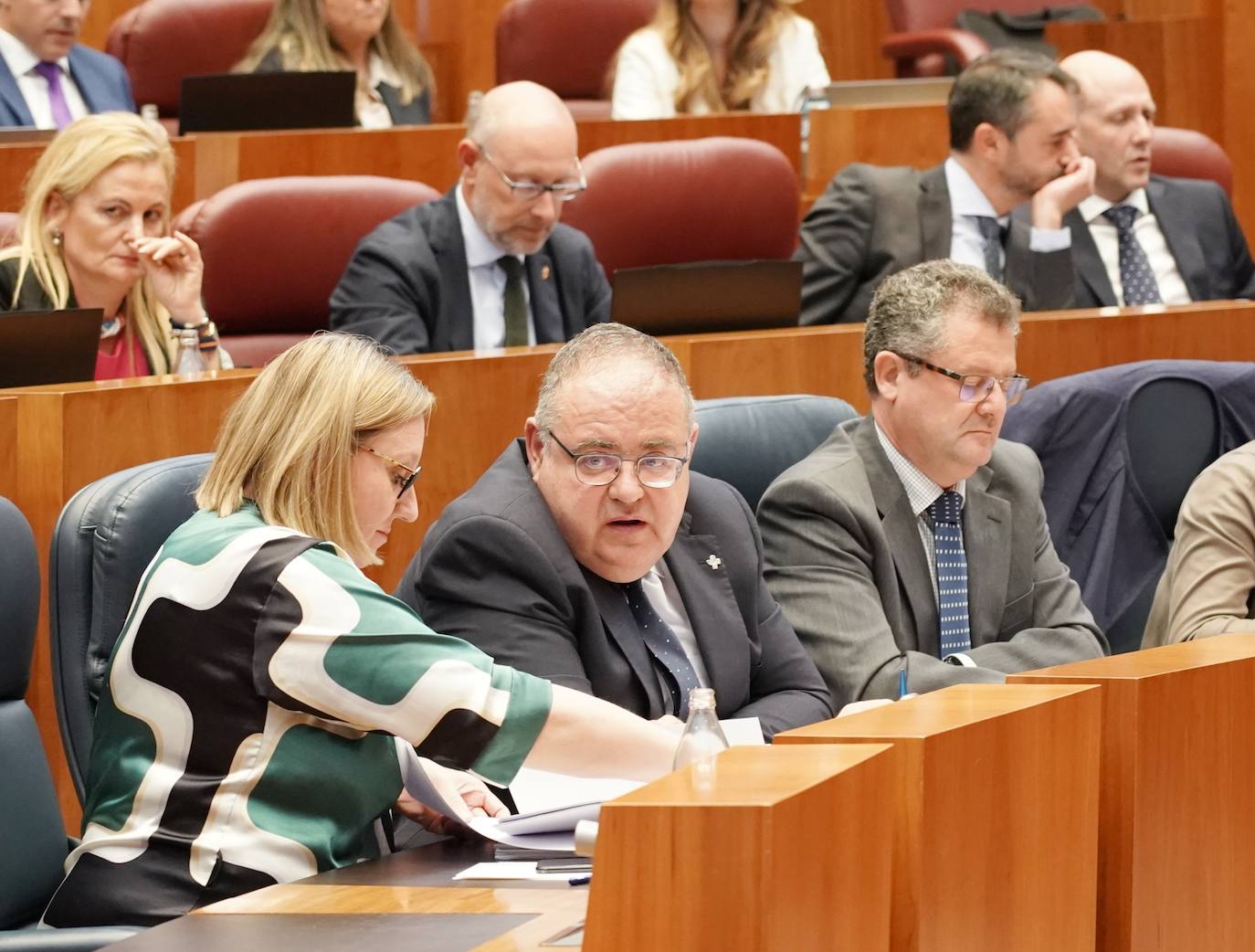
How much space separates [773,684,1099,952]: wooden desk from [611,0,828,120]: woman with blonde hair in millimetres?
2861

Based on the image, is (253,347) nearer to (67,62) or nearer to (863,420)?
(67,62)

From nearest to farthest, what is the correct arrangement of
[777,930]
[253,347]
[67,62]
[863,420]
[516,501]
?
[777,930]
[516,501]
[863,420]
[253,347]
[67,62]

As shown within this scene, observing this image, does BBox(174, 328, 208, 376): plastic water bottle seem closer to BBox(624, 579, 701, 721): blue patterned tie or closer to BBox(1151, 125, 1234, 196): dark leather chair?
BBox(624, 579, 701, 721): blue patterned tie

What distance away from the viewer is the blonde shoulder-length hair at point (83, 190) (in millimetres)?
2801

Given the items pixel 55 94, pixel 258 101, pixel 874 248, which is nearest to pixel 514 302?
pixel 874 248

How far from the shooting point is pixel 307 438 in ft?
5.48

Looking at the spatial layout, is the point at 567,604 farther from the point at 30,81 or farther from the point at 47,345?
the point at 30,81

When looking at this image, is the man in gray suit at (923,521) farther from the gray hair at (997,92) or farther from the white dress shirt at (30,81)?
the white dress shirt at (30,81)

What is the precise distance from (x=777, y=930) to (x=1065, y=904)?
0.48m

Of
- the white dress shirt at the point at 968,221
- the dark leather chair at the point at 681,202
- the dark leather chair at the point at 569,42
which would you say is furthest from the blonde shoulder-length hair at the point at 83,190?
the dark leather chair at the point at 569,42

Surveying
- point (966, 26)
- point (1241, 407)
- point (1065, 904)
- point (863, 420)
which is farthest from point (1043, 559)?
point (966, 26)

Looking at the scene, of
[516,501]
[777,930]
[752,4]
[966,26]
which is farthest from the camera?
[966,26]

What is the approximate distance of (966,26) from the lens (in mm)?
5016

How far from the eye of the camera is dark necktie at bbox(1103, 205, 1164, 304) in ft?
12.4
